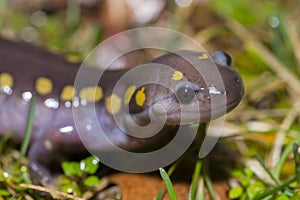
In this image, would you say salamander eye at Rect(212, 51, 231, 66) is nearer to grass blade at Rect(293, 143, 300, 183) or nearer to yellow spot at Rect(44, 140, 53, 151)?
grass blade at Rect(293, 143, 300, 183)

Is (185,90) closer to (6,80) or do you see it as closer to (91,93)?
(91,93)

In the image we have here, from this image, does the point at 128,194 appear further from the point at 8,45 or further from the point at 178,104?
the point at 8,45

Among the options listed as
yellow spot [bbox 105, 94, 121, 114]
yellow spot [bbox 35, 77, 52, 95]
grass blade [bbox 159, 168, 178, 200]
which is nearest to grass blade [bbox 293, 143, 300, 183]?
grass blade [bbox 159, 168, 178, 200]

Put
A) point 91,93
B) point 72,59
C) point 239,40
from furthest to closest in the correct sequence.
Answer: point 239,40 < point 72,59 < point 91,93

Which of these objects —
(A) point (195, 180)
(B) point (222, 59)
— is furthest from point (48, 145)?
(B) point (222, 59)

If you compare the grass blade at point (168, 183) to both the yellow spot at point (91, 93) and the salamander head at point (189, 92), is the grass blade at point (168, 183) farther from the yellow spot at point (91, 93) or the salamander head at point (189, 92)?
the yellow spot at point (91, 93)

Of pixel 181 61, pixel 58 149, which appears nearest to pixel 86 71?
pixel 58 149
